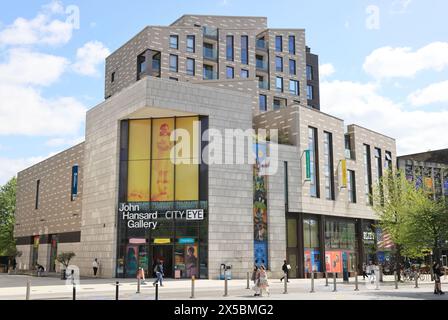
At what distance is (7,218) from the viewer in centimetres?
8194

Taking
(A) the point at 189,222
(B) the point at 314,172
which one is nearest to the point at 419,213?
(B) the point at 314,172

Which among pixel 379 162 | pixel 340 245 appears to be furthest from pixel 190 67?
pixel 340 245

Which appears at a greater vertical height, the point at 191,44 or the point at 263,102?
the point at 191,44

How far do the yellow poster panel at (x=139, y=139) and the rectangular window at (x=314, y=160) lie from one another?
15.2 m

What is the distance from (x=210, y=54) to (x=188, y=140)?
26.0m

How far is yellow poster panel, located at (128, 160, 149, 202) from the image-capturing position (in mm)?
38812

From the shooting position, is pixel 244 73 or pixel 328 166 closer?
pixel 328 166

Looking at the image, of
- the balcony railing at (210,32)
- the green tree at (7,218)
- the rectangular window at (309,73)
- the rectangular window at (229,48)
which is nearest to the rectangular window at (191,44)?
the balcony railing at (210,32)

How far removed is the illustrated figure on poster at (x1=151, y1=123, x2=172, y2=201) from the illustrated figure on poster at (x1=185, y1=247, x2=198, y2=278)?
4434 millimetres

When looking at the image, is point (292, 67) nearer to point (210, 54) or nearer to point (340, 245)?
point (210, 54)

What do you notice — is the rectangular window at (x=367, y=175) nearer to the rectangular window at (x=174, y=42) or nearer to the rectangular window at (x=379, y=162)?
the rectangular window at (x=379, y=162)

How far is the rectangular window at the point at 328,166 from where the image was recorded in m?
47.6
